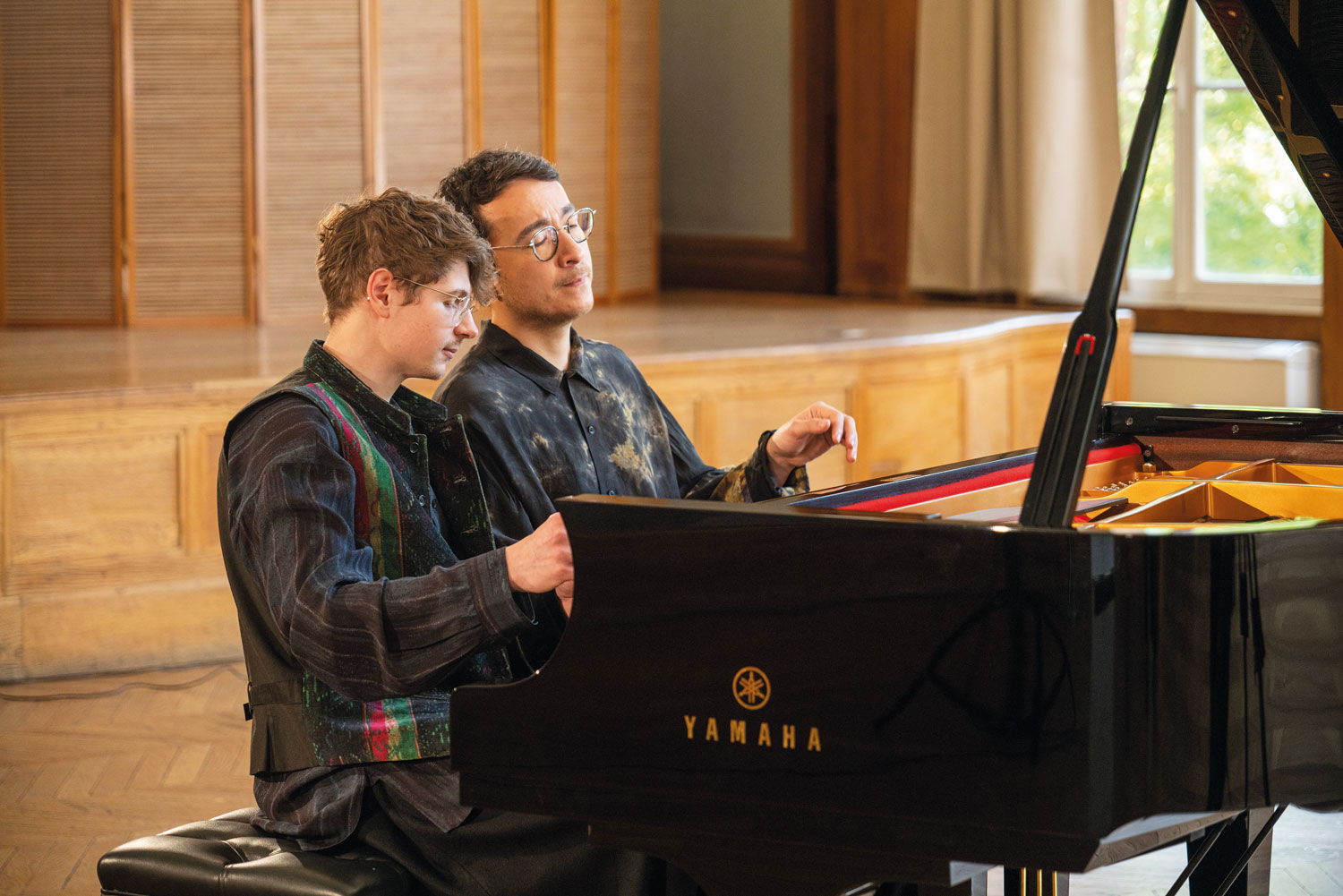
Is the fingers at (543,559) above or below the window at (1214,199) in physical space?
below

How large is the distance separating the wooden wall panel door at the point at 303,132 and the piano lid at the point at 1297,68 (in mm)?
4056

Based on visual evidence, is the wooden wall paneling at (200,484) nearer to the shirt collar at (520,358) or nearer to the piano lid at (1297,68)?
the shirt collar at (520,358)

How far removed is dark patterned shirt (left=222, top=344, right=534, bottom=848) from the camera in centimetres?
163

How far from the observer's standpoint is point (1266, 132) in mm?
5633

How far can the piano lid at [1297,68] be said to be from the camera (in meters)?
1.77

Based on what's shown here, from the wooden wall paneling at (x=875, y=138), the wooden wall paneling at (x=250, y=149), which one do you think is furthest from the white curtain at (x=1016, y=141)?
the wooden wall paneling at (x=250, y=149)

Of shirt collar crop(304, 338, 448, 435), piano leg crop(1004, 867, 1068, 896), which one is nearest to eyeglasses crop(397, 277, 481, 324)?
shirt collar crop(304, 338, 448, 435)

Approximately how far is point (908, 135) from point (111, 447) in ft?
12.0

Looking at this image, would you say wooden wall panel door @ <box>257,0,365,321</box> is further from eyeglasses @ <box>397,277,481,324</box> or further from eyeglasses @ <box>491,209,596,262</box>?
eyeglasses @ <box>397,277,481,324</box>

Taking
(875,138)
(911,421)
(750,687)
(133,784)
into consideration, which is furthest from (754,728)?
(875,138)

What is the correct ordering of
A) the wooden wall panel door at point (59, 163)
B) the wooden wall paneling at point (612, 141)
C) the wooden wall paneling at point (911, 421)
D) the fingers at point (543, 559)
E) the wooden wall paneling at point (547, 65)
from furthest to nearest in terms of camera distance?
the wooden wall paneling at point (612, 141)
the wooden wall paneling at point (547, 65)
the wooden wall panel door at point (59, 163)
the wooden wall paneling at point (911, 421)
the fingers at point (543, 559)

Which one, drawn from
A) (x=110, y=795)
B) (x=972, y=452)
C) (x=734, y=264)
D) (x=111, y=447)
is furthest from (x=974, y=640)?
(x=734, y=264)

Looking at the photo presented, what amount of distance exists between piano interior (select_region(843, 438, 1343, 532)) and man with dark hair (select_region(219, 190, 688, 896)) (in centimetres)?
52

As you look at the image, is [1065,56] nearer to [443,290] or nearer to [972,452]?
[972,452]
